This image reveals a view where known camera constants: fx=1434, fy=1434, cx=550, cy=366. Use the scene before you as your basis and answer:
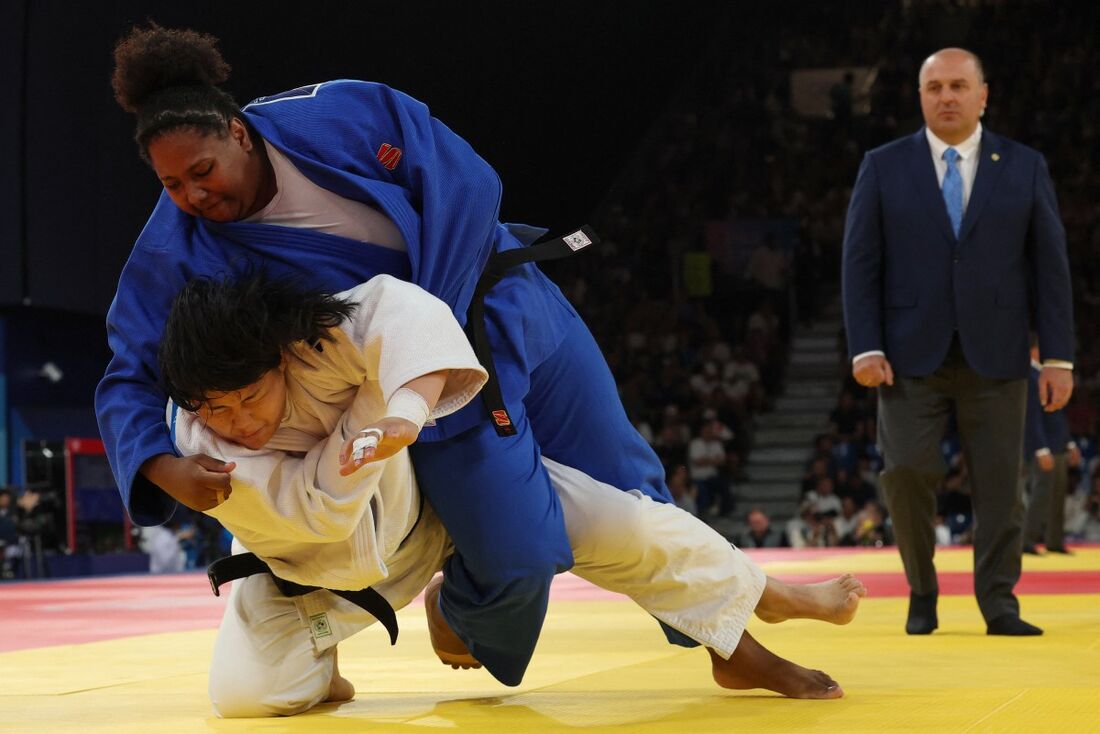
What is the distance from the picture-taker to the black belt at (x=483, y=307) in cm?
222

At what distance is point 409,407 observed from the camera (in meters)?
1.84

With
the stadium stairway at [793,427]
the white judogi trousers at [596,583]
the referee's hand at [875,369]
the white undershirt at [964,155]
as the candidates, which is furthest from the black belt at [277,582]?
the stadium stairway at [793,427]

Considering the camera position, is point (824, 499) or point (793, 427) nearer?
point (824, 499)

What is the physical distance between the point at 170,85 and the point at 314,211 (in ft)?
0.93

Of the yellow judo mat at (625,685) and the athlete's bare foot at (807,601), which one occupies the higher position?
the athlete's bare foot at (807,601)

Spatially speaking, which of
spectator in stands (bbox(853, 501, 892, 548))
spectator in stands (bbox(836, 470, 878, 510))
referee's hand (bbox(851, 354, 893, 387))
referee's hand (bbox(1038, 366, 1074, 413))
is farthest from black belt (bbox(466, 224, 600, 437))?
spectator in stands (bbox(836, 470, 878, 510))

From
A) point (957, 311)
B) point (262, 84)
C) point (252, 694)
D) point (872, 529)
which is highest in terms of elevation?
point (262, 84)

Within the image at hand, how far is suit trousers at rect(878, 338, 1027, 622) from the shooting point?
355 cm

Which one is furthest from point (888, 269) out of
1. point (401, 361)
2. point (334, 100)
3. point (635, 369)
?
point (635, 369)

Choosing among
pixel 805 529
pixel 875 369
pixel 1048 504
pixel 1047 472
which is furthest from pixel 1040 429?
pixel 875 369

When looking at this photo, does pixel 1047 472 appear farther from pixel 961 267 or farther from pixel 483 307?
pixel 483 307

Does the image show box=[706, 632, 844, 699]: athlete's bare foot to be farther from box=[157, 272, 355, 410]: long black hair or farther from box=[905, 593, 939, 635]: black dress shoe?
box=[905, 593, 939, 635]: black dress shoe

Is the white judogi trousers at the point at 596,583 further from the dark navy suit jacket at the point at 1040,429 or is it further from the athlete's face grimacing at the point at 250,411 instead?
the dark navy suit jacket at the point at 1040,429

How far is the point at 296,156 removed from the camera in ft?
7.17
